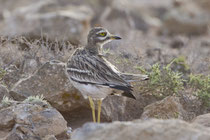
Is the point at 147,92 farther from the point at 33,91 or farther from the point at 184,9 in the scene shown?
the point at 184,9

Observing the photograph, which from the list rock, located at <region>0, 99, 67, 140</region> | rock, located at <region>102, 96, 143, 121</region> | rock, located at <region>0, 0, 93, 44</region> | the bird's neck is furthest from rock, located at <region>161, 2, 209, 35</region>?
rock, located at <region>0, 99, 67, 140</region>

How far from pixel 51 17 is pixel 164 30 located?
20.4 feet

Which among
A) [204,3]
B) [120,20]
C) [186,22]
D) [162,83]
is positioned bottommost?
[162,83]

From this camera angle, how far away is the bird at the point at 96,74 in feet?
19.5

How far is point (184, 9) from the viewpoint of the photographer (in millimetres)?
20641

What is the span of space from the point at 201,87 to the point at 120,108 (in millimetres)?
1385

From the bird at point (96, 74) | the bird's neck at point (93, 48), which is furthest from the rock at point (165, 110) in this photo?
the bird's neck at point (93, 48)

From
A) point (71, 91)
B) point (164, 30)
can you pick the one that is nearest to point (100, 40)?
point (71, 91)

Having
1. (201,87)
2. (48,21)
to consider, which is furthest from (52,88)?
(48,21)

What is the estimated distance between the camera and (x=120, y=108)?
281 inches

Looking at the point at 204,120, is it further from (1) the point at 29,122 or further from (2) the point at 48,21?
(2) the point at 48,21

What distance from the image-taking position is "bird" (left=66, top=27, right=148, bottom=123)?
5.95 metres

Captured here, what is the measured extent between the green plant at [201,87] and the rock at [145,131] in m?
3.16

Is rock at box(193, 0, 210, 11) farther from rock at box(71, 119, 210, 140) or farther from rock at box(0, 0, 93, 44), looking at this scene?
rock at box(71, 119, 210, 140)
